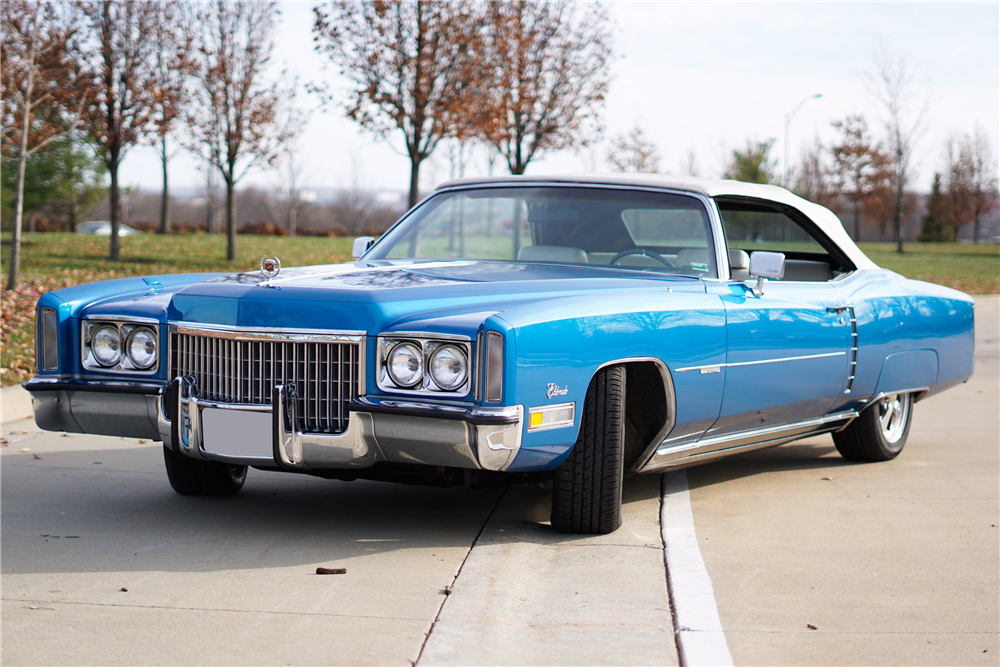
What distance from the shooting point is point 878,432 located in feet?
20.9

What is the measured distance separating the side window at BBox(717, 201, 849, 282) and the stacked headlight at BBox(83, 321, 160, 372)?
2.97 m

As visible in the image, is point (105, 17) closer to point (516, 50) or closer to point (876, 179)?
point (516, 50)

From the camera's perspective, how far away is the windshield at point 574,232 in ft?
17.3

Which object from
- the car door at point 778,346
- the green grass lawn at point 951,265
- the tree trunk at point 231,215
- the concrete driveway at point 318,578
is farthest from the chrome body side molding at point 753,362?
the green grass lawn at point 951,265

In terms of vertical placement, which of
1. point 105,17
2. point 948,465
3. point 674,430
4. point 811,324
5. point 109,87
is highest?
point 105,17

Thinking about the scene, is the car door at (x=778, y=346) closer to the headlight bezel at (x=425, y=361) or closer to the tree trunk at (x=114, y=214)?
the headlight bezel at (x=425, y=361)

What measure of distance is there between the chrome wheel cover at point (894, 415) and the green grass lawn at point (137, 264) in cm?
605

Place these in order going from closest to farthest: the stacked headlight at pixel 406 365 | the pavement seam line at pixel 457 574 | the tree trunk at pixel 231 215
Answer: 1. the pavement seam line at pixel 457 574
2. the stacked headlight at pixel 406 365
3. the tree trunk at pixel 231 215

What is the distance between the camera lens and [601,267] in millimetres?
5238

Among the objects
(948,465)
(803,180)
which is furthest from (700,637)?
(803,180)

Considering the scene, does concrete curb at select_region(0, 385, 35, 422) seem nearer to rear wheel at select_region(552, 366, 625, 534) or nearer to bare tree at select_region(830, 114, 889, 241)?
rear wheel at select_region(552, 366, 625, 534)

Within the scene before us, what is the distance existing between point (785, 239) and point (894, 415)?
1264 millimetres

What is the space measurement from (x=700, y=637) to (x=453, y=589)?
883mm

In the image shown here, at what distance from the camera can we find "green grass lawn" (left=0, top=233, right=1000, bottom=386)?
10.4 meters
